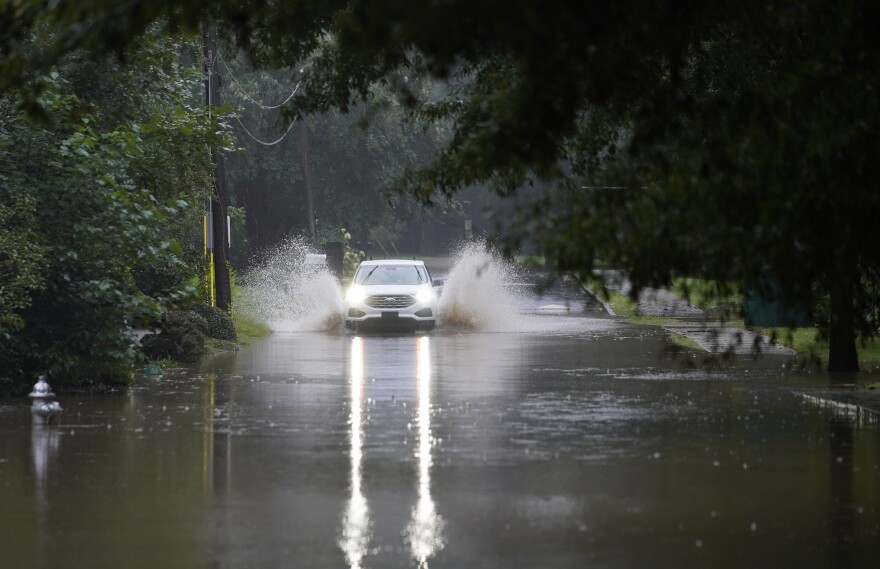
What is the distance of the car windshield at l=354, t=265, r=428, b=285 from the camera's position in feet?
117

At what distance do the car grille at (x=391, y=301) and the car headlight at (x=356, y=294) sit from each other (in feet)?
0.96

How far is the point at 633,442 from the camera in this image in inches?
572

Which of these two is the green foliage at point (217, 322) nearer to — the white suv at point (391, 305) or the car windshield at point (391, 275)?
the white suv at point (391, 305)

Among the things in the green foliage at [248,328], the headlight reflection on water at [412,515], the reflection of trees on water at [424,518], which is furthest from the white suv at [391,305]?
the reflection of trees on water at [424,518]

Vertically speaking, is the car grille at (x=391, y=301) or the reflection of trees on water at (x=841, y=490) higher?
the car grille at (x=391, y=301)

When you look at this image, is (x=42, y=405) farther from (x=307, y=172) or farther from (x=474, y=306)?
(x=307, y=172)

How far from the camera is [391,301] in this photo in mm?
33844

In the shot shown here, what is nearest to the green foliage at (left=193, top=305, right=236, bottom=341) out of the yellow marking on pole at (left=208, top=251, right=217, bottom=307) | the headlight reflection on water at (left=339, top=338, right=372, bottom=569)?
the yellow marking on pole at (left=208, top=251, right=217, bottom=307)

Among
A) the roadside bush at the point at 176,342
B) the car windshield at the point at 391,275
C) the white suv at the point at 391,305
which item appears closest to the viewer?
the roadside bush at the point at 176,342

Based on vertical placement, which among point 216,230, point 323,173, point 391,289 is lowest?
point 391,289

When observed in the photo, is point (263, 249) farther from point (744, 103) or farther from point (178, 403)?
point (744, 103)

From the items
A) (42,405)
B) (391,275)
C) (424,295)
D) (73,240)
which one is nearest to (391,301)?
(424,295)

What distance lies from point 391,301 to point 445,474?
21.4m

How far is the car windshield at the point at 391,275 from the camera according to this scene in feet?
117
